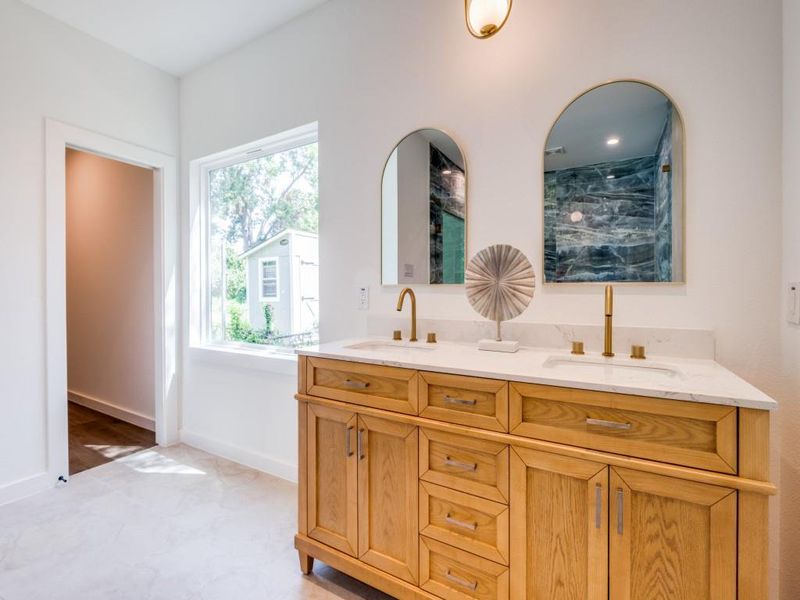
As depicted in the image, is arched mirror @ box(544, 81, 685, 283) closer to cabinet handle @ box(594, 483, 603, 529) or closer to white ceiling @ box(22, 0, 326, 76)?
cabinet handle @ box(594, 483, 603, 529)

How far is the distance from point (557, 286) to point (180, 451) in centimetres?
281

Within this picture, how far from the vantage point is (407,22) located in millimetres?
1980

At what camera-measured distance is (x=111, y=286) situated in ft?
11.6

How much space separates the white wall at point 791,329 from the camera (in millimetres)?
1205

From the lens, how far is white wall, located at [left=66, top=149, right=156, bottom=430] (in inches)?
128

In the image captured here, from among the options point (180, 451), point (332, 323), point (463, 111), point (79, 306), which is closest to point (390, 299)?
point (332, 323)

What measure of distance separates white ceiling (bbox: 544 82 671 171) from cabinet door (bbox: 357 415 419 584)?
1244mm

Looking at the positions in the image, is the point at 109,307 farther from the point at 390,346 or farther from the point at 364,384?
the point at 364,384

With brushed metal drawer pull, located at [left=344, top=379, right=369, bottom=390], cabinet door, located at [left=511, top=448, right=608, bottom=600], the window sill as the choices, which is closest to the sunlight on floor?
the window sill

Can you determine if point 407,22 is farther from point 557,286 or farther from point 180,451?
point 180,451

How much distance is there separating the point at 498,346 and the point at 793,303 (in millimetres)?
908

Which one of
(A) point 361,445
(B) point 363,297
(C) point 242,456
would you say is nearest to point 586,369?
(A) point 361,445

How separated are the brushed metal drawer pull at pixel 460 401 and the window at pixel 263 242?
4.40ft

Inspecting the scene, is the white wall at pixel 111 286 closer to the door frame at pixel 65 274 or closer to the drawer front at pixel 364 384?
the door frame at pixel 65 274
